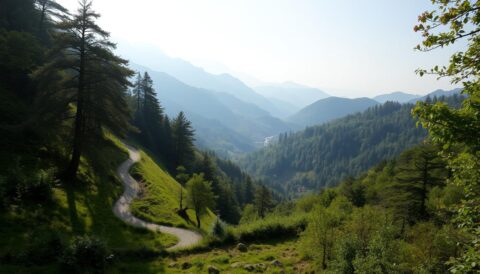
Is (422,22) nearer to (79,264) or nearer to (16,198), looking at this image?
(79,264)

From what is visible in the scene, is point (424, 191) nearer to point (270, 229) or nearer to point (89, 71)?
point (270, 229)

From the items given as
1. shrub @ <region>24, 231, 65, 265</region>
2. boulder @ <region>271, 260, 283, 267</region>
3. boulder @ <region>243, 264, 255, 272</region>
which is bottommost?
boulder @ <region>271, 260, 283, 267</region>

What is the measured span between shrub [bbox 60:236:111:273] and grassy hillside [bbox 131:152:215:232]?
15.8m

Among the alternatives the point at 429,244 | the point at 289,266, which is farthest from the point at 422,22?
the point at 289,266

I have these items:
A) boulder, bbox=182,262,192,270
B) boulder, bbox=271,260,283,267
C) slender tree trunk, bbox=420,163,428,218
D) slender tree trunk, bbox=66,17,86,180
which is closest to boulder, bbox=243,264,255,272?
boulder, bbox=271,260,283,267

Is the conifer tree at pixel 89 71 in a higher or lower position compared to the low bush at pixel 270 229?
higher

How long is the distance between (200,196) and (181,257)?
15.9 meters

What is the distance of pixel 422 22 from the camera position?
286 inches

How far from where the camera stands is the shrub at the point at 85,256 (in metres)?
15.1

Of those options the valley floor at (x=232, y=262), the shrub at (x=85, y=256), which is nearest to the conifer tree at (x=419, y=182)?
the valley floor at (x=232, y=262)

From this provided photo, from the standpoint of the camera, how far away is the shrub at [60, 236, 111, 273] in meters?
15.1

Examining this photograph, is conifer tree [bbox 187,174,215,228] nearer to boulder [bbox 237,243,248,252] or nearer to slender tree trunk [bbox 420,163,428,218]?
boulder [bbox 237,243,248,252]

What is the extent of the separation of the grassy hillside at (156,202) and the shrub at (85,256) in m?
15.8

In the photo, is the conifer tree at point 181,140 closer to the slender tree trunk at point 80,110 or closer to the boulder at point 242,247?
the slender tree trunk at point 80,110
